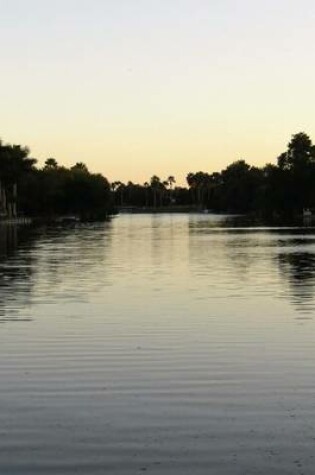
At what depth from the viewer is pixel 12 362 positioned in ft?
45.1

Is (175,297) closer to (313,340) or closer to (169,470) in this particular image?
(313,340)

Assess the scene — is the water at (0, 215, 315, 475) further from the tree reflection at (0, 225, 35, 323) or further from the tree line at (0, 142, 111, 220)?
the tree line at (0, 142, 111, 220)

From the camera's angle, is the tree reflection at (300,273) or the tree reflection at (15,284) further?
the tree reflection at (300,273)

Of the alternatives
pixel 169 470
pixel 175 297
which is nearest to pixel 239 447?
pixel 169 470

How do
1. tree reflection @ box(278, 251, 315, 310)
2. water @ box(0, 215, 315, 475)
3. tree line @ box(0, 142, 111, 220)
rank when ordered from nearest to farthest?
1. water @ box(0, 215, 315, 475)
2. tree reflection @ box(278, 251, 315, 310)
3. tree line @ box(0, 142, 111, 220)

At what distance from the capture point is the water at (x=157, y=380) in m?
8.26

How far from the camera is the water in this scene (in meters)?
8.26

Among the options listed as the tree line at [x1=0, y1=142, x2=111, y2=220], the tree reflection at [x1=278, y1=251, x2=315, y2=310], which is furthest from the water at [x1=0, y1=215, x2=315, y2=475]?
the tree line at [x1=0, y1=142, x2=111, y2=220]

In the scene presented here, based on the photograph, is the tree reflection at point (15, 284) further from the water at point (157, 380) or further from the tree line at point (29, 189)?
the tree line at point (29, 189)

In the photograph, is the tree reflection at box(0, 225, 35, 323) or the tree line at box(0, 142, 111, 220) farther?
the tree line at box(0, 142, 111, 220)

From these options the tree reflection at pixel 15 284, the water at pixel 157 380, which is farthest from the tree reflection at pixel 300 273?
the tree reflection at pixel 15 284

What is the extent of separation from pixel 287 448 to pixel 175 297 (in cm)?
1611

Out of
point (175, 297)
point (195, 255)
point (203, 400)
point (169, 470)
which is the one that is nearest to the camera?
point (169, 470)

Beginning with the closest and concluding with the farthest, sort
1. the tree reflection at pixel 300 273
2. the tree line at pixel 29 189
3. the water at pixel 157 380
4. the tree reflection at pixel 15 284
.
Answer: the water at pixel 157 380
the tree reflection at pixel 15 284
the tree reflection at pixel 300 273
the tree line at pixel 29 189
